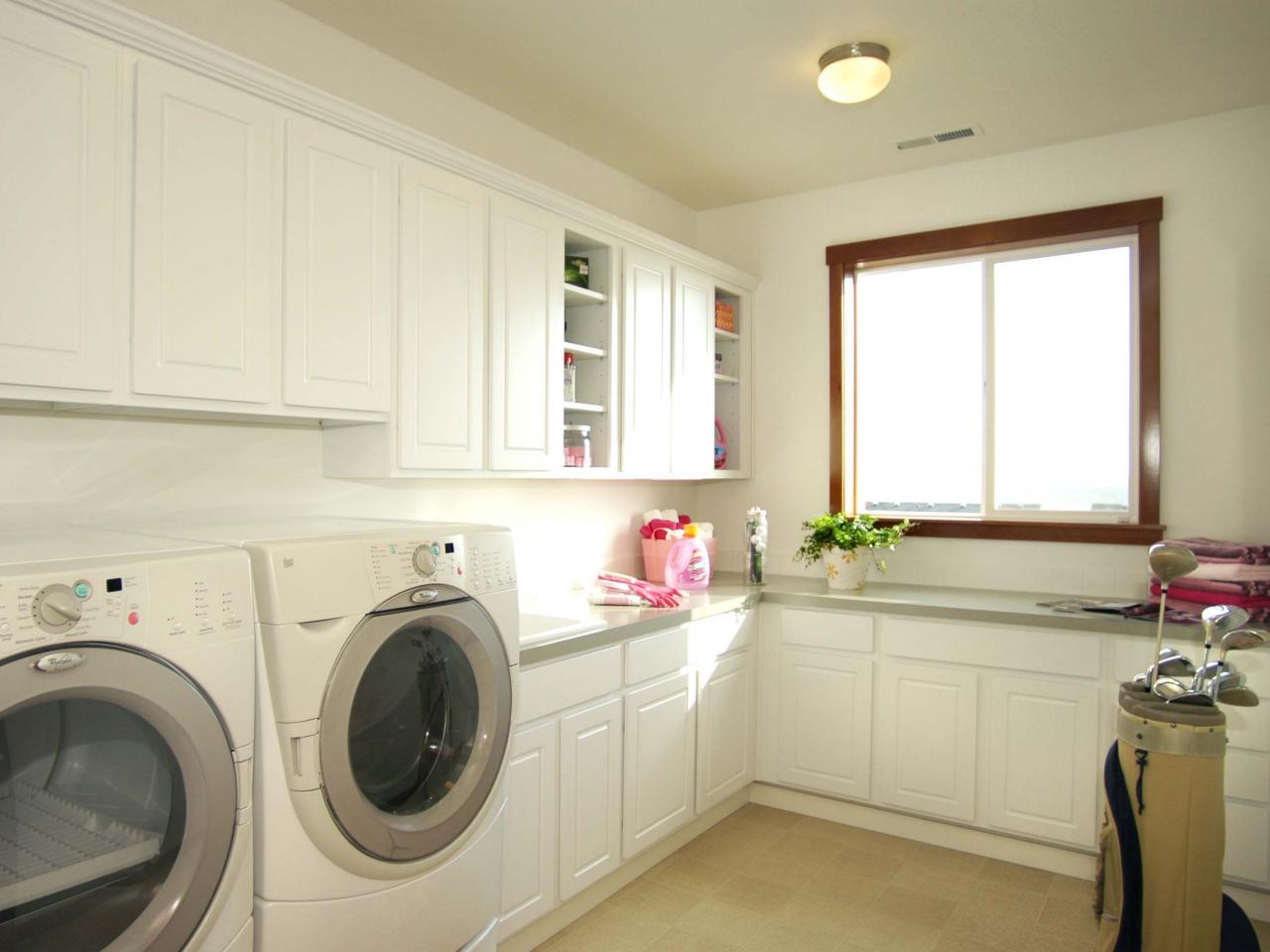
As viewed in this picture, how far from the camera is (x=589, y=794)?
2.62 metres

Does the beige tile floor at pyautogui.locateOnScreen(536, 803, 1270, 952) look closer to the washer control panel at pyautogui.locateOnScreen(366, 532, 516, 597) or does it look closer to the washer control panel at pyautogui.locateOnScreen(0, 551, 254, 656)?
the washer control panel at pyautogui.locateOnScreen(366, 532, 516, 597)

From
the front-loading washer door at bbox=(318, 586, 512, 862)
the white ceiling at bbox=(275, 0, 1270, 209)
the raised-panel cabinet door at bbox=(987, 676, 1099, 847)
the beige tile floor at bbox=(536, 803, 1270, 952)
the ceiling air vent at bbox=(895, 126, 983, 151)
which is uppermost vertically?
the ceiling air vent at bbox=(895, 126, 983, 151)

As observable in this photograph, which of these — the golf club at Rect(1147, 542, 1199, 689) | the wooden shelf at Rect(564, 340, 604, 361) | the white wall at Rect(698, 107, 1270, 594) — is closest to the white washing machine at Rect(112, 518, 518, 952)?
the wooden shelf at Rect(564, 340, 604, 361)

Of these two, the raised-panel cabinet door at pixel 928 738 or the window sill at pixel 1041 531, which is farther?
the window sill at pixel 1041 531

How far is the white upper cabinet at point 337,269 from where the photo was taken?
209 centimetres

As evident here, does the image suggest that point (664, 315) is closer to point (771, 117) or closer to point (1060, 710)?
point (771, 117)

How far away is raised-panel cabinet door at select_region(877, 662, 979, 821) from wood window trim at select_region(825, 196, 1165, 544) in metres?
0.75

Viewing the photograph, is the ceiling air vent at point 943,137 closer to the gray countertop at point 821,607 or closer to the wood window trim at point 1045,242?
the wood window trim at point 1045,242

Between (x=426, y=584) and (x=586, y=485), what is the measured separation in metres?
1.74

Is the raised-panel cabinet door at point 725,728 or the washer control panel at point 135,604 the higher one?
the washer control panel at point 135,604

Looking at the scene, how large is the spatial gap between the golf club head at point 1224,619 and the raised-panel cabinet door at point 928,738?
3.34 feet

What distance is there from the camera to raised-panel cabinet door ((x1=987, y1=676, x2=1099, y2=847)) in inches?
115

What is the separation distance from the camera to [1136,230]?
3.38 metres

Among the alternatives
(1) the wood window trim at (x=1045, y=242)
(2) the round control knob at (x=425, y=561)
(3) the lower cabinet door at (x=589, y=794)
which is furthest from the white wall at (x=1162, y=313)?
(2) the round control knob at (x=425, y=561)
